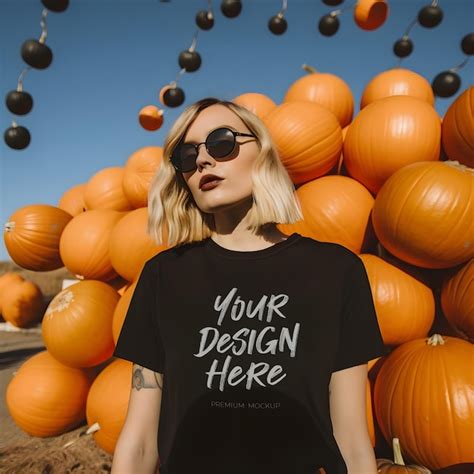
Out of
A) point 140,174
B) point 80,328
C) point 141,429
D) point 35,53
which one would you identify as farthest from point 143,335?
point 35,53

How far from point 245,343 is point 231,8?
4.37 metres

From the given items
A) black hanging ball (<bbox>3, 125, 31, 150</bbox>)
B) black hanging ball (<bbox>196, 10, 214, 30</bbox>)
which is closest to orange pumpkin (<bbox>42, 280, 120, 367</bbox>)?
black hanging ball (<bbox>3, 125, 31, 150</bbox>)

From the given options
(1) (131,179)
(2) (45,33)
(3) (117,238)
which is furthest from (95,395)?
(2) (45,33)

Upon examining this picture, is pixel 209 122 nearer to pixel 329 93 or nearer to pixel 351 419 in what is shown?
pixel 351 419

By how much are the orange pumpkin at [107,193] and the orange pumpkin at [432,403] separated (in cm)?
332

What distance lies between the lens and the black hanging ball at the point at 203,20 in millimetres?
4520

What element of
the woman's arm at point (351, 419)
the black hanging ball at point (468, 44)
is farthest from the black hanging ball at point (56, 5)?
the black hanging ball at point (468, 44)

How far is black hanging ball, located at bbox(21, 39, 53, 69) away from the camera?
10.9ft

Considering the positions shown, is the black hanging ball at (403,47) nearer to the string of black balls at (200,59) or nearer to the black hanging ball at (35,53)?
the string of black balls at (200,59)

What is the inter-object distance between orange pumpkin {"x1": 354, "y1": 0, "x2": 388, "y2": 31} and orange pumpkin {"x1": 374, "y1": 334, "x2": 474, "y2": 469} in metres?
4.11

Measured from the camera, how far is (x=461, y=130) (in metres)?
2.70

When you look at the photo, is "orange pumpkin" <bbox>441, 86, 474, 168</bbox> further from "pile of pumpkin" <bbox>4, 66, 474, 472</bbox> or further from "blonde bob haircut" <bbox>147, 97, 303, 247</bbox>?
"blonde bob haircut" <bbox>147, 97, 303, 247</bbox>

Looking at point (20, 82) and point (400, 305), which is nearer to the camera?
point (400, 305)

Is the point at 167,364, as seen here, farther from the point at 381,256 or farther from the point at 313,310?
the point at 381,256
